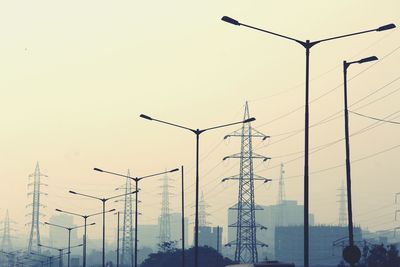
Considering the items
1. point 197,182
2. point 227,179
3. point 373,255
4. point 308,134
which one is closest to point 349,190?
point 308,134

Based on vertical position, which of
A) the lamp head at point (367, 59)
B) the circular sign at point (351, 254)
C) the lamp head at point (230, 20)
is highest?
the lamp head at point (230, 20)

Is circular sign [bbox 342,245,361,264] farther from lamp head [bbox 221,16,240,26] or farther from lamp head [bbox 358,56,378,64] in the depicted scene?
lamp head [bbox 221,16,240,26]

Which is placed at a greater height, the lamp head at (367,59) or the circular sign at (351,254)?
the lamp head at (367,59)

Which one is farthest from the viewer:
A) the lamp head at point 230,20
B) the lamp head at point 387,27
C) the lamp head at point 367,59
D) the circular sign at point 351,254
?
the lamp head at point 367,59

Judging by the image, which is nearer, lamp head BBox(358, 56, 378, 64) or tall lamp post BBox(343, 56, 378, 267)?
tall lamp post BBox(343, 56, 378, 267)

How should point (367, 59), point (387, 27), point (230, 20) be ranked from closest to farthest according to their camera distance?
point (387, 27)
point (230, 20)
point (367, 59)

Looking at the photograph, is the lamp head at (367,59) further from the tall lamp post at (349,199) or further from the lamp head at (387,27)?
the lamp head at (387,27)

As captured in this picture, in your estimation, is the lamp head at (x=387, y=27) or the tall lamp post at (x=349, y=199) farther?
the tall lamp post at (x=349, y=199)

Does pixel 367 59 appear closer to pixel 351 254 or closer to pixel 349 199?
pixel 349 199

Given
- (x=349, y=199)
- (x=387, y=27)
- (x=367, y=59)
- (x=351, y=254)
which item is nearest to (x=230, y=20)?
(x=387, y=27)

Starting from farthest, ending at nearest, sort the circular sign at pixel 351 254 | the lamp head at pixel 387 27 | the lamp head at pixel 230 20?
the circular sign at pixel 351 254
the lamp head at pixel 230 20
the lamp head at pixel 387 27

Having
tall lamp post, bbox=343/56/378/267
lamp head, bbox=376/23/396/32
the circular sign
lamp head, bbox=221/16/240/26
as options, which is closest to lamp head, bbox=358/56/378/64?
tall lamp post, bbox=343/56/378/267

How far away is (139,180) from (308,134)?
2192 inches

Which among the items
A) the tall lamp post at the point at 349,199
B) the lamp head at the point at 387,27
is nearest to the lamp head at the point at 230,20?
the lamp head at the point at 387,27
